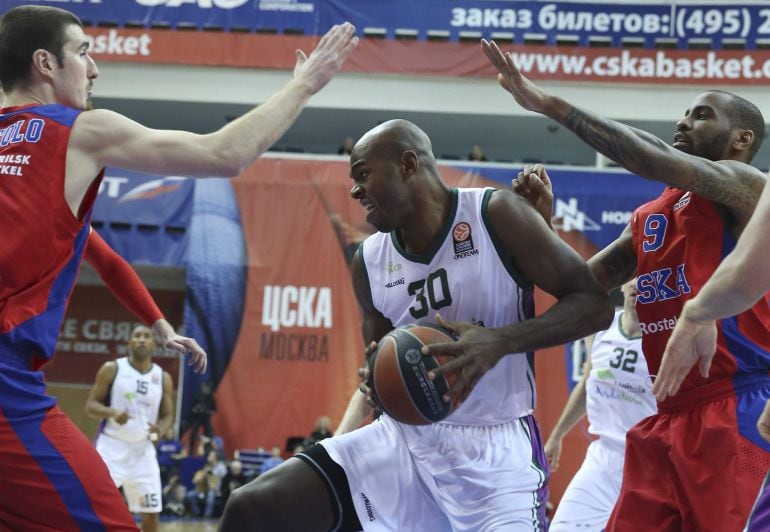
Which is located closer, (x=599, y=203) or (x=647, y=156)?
(x=647, y=156)

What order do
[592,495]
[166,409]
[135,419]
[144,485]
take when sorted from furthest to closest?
1. [166,409]
2. [135,419]
3. [144,485]
4. [592,495]

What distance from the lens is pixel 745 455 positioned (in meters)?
3.46

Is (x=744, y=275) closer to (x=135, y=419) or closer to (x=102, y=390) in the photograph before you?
(x=135, y=419)

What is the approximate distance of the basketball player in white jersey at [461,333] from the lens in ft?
11.6

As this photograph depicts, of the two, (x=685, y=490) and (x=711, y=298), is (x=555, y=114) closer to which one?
(x=711, y=298)

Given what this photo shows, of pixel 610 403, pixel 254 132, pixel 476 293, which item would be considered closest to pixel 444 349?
pixel 476 293

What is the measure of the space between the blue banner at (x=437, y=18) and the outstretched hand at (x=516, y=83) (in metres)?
15.0

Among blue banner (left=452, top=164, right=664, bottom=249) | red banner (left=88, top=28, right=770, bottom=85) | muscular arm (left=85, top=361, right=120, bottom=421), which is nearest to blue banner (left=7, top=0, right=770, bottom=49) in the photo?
red banner (left=88, top=28, right=770, bottom=85)

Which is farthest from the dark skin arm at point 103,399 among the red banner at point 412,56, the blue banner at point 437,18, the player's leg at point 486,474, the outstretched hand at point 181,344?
the blue banner at point 437,18

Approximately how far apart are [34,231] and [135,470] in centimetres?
714

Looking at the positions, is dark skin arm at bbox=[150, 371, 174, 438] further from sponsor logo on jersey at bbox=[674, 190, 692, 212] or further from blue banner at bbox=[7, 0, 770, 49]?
blue banner at bbox=[7, 0, 770, 49]

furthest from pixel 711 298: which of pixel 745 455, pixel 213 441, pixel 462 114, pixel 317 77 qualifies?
pixel 462 114

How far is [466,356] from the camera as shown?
3.25 m

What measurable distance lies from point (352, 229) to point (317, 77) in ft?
42.3
